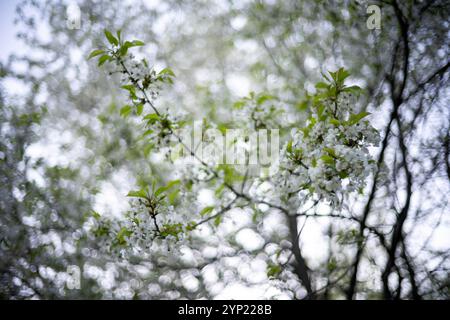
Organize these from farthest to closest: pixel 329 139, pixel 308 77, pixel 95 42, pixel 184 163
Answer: pixel 95 42 → pixel 308 77 → pixel 184 163 → pixel 329 139

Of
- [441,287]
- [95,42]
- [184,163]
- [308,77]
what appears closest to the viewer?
[184,163]

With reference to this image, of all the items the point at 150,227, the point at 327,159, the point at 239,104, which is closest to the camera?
the point at 327,159

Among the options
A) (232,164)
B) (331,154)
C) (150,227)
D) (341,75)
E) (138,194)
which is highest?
(341,75)

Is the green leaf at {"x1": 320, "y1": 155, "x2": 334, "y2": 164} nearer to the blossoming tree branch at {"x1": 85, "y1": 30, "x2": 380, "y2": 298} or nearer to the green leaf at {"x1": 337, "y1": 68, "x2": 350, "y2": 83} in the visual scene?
the blossoming tree branch at {"x1": 85, "y1": 30, "x2": 380, "y2": 298}

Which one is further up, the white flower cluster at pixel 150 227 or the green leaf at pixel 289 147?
the green leaf at pixel 289 147

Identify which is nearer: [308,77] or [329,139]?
[329,139]

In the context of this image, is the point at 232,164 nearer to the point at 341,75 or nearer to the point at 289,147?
the point at 289,147

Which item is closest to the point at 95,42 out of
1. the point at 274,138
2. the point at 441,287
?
the point at 274,138

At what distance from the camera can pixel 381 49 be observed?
7.39ft

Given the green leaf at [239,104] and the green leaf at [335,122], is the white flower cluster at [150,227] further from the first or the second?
the green leaf at [335,122]

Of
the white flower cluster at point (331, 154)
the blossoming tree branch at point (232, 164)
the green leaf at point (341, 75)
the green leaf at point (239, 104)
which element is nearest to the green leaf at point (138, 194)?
the blossoming tree branch at point (232, 164)

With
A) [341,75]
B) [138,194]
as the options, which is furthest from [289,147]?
[138,194]

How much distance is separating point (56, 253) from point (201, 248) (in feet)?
4.77

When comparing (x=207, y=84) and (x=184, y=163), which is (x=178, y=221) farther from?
(x=207, y=84)
